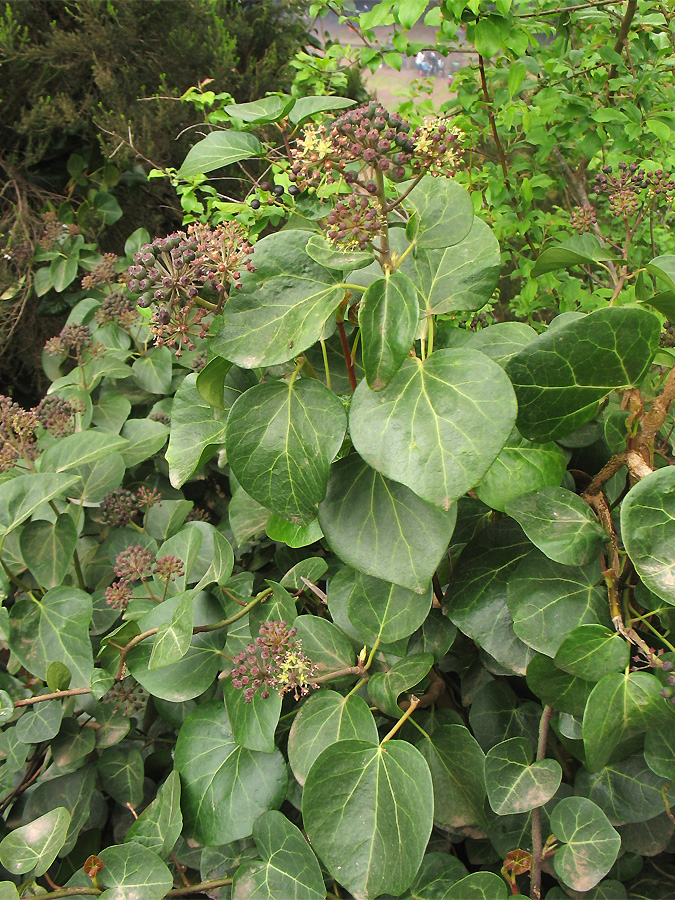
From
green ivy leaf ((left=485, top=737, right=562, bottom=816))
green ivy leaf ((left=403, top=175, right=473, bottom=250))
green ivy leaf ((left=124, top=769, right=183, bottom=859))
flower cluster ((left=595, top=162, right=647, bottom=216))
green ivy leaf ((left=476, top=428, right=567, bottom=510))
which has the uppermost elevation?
green ivy leaf ((left=403, top=175, right=473, bottom=250))

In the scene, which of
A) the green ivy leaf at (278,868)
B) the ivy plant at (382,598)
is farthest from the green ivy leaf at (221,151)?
the green ivy leaf at (278,868)

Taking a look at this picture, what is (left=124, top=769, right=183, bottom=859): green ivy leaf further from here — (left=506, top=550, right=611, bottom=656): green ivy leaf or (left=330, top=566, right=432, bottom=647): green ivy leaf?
(left=506, top=550, right=611, bottom=656): green ivy leaf

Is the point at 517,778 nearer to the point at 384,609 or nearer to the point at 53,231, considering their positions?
the point at 384,609

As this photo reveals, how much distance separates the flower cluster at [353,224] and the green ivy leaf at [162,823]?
69 cm

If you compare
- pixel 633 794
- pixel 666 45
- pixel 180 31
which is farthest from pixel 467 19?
pixel 180 31

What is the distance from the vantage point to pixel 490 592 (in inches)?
29.2

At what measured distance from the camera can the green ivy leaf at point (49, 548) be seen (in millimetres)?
1080

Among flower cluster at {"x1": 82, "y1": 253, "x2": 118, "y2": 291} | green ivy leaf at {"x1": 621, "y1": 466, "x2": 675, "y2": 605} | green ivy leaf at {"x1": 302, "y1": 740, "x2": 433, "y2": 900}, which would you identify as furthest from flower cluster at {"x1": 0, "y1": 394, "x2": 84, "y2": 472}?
green ivy leaf at {"x1": 621, "y1": 466, "x2": 675, "y2": 605}

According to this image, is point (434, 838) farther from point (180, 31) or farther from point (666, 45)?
point (180, 31)

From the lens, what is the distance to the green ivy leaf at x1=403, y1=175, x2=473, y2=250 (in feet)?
2.11

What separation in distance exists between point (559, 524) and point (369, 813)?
1.19 ft

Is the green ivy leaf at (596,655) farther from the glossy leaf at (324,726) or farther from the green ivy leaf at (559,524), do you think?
the glossy leaf at (324,726)

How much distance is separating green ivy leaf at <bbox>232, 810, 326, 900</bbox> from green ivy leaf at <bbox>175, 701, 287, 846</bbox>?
3 centimetres

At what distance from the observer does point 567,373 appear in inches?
24.9
